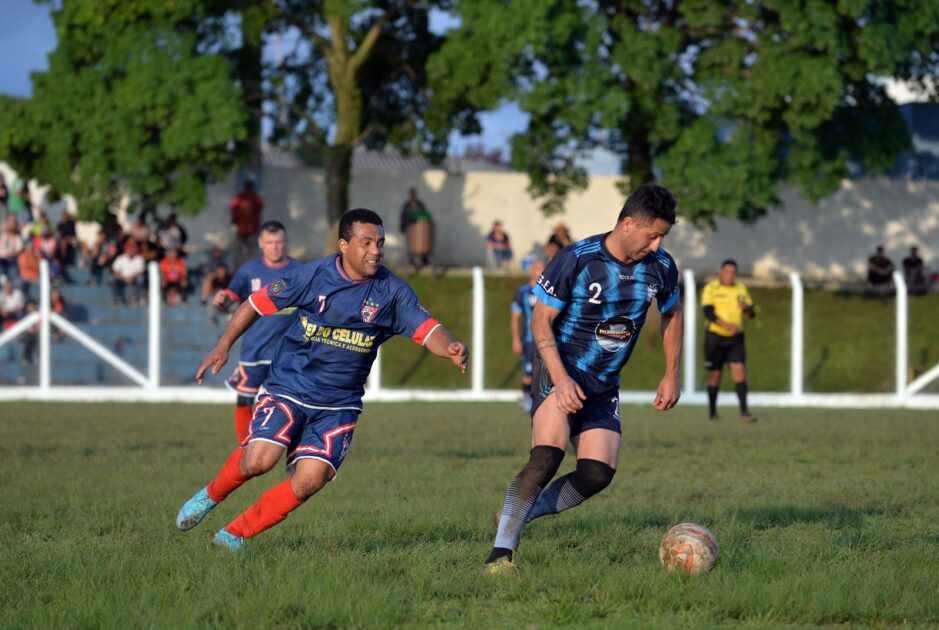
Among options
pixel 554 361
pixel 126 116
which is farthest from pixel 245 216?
pixel 554 361

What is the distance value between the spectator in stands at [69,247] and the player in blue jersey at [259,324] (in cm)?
1415

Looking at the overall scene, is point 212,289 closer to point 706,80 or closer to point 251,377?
point 251,377

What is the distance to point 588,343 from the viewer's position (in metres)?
6.96

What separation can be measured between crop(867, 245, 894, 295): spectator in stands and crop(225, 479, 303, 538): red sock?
2530 cm

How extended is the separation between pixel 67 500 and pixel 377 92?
25.8m

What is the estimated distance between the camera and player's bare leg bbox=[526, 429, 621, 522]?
6859 mm

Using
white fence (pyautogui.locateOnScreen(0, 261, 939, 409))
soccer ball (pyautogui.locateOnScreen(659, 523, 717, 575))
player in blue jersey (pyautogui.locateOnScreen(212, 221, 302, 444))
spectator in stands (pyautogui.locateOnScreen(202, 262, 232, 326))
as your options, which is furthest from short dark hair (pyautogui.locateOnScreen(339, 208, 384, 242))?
spectator in stands (pyautogui.locateOnScreen(202, 262, 232, 326))

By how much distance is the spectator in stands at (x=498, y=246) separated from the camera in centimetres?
3350

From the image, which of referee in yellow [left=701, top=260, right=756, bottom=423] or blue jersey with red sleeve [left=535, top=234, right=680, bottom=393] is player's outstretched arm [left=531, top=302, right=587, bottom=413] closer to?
blue jersey with red sleeve [left=535, top=234, right=680, bottom=393]

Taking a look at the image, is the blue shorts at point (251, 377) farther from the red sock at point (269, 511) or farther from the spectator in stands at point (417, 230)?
the spectator in stands at point (417, 230)

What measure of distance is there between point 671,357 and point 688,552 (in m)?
1.20

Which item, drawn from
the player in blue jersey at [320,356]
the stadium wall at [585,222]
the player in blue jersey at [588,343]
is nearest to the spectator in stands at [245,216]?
the stadium wall at [585,222]

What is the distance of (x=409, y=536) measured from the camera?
7824 millimetres

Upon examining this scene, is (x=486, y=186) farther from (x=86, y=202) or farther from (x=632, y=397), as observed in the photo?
(x=632, y=397)
